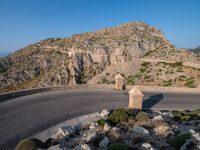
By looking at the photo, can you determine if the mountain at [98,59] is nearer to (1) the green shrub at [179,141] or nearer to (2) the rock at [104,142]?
(1) the green shrub at [179,141]

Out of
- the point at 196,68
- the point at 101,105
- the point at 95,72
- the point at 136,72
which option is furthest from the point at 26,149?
the point at 95,72

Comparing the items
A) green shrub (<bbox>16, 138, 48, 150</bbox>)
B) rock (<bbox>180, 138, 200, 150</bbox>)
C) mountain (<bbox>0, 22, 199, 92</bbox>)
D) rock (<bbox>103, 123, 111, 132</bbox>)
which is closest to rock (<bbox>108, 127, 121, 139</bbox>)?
rock (<bbox>103, 123, 111, 132</bbox>)

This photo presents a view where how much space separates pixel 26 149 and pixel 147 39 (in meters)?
64.6

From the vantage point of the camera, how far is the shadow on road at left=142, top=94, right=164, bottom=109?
21.1 metres

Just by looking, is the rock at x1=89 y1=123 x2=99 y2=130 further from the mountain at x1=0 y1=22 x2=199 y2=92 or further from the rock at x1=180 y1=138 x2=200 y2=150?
the mountain at x1=0 y1=22 x2=199 y2=92

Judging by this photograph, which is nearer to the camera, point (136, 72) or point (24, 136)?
point (24, 136)

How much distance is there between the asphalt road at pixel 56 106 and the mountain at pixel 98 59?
25450 mm

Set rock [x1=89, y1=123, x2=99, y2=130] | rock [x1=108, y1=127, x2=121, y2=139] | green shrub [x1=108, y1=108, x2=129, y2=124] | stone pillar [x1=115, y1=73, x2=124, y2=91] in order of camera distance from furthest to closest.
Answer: stone pillar [x1=115, y1=73, x2=124, y2=91] → green shrub [x1=108, y1=108, x2=129, y2=124] → rock [x1=89, y1=123, x2=99, y2=130] → rock [x1=108, y1=127, x2=121, y2=139]

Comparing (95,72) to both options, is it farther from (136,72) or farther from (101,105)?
(101,105)

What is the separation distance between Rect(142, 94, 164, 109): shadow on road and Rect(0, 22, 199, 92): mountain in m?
24.1

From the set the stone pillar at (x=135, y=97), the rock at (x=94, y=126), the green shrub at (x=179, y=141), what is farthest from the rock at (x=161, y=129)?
the stone pillar at (x=135, y=97)

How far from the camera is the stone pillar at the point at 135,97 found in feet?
61.1

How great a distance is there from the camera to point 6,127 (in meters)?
13.9

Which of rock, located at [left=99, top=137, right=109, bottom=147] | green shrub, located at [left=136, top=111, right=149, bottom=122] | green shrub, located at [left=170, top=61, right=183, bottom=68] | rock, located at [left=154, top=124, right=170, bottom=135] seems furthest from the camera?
green shrub, located at [left=170, top=61, right=183, bottom=68]
